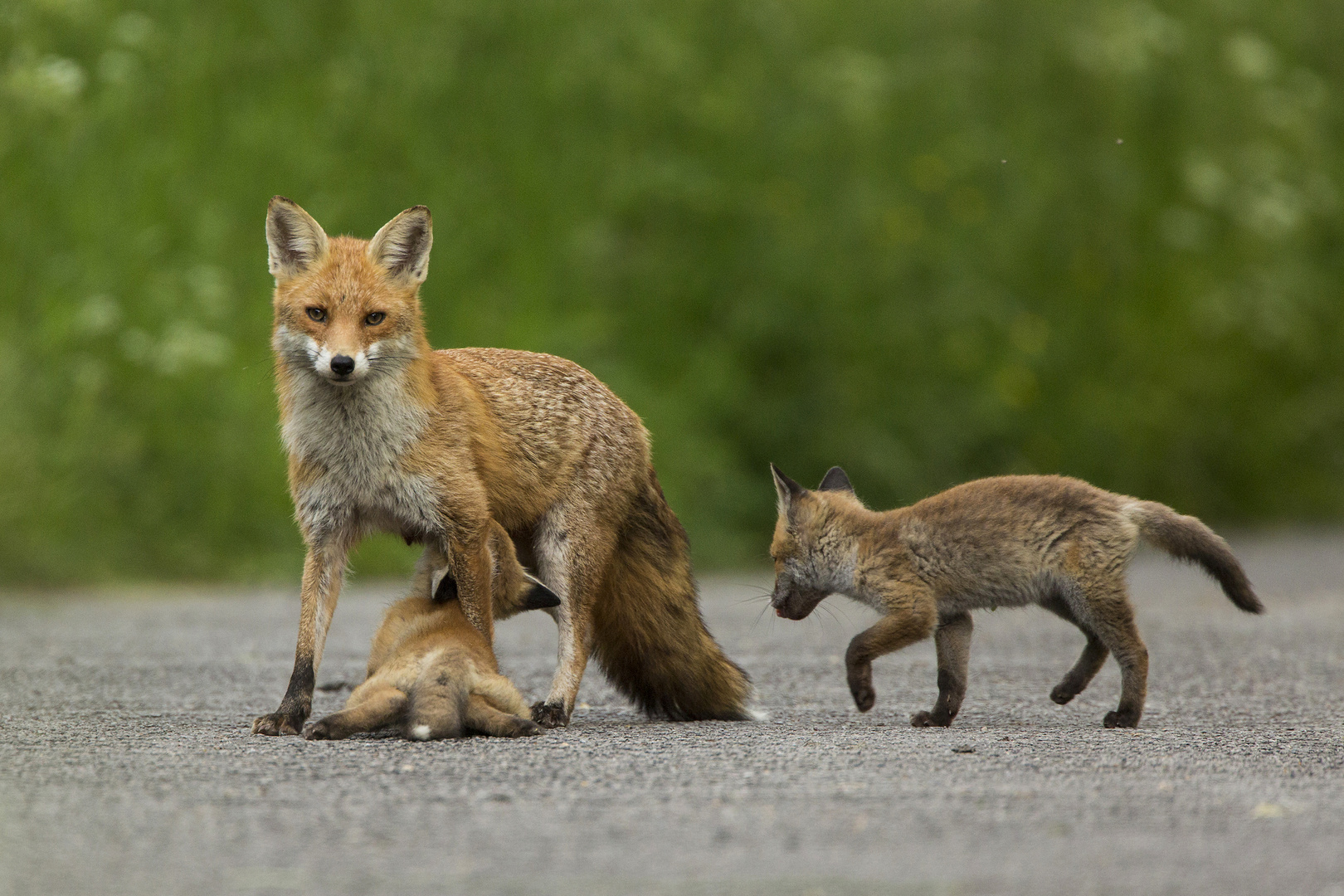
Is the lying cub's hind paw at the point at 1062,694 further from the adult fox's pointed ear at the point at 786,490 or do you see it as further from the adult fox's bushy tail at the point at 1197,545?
Result: the adult fox's pointed ear at the point at 786,490

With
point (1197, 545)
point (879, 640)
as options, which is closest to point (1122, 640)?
point (1197, 545)

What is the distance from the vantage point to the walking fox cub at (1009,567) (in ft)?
20.2

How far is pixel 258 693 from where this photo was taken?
7.00 m

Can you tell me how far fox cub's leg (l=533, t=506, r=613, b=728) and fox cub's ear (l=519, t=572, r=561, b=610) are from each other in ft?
0.68

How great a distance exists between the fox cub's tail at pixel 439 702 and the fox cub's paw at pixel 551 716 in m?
0.60

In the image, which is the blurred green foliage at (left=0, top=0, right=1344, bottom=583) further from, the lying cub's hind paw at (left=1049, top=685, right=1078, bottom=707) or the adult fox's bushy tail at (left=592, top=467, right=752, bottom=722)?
the lying cub's hind paw at (left=1049, top=685, right=1078, bottom=707)

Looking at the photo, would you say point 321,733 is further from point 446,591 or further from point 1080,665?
point 1080,665

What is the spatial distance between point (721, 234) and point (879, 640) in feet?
31.3

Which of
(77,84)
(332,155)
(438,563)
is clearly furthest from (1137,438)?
(438,563)

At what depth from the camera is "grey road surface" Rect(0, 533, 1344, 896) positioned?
3617 millimetres

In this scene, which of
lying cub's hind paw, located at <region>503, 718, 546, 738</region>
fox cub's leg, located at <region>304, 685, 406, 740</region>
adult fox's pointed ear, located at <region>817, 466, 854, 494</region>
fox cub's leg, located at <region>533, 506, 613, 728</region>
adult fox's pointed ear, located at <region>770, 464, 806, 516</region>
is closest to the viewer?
fox cub's leg, located at <region>304, 685, 406, 740</region>

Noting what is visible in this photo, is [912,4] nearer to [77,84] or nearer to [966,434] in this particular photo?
[966,434]

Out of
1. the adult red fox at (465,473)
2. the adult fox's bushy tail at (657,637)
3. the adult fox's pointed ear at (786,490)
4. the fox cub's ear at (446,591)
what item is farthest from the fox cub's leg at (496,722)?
the adult fox's pointed ear at (786,490)

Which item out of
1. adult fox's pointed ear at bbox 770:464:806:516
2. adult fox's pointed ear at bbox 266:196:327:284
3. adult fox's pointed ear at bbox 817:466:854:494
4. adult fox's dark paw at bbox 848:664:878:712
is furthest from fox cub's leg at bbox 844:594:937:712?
adult fox's pointed ear at bbox 266:196:327:284
